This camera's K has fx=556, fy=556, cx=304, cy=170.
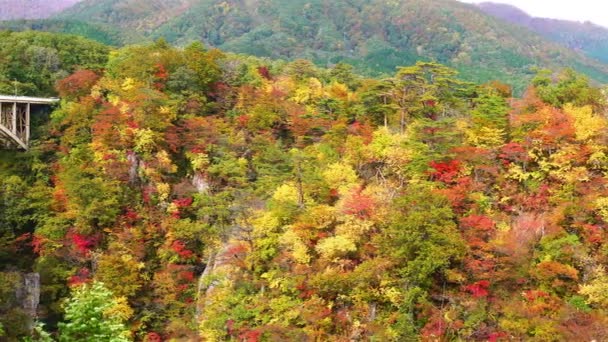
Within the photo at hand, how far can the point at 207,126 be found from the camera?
32.8 m

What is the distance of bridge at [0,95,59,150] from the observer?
112 feet

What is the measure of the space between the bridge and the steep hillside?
70.1m

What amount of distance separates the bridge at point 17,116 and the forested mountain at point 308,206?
0.89m

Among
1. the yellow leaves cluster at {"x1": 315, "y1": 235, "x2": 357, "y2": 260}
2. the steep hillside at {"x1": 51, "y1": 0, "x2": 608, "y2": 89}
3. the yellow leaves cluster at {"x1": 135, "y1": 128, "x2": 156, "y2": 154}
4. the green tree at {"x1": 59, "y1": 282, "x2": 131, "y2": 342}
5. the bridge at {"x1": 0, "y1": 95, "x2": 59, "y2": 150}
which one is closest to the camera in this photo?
the green tree at {"x1": 59, "y1": 282, "x2": 131, "y2": 342}

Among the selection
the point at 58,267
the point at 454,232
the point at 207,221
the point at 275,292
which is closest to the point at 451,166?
the point at 454,232

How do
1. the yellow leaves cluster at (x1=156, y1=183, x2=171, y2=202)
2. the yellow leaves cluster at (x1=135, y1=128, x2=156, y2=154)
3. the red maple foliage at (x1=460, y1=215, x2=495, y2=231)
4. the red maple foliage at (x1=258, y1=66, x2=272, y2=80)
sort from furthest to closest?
the red maple foliage at (x1=258, y1=66, x2=272, y2=80), the yellow leaves cluster at (x1=135, y1=128, x2=156, y2=154), the yellow leaves cluster at (x1=156, y1=183, x2=171, y2=202), the red maple foliage at (x1=460, y1=215, x2=495, y2=231)

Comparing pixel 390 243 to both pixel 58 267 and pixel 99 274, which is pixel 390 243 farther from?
pixel 58 267

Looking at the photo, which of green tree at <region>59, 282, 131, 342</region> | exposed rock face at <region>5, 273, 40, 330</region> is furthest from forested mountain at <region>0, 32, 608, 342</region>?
green tree at <region>59, 282, 131, 342</region>

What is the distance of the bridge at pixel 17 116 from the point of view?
1346 inches

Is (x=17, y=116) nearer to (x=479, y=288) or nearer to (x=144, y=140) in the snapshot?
(x=144, y=140)

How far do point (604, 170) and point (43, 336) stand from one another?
80.8 ft

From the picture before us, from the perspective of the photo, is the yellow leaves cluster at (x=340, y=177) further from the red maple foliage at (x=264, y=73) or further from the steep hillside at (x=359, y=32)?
the steep hillside at (x=359, y=32)

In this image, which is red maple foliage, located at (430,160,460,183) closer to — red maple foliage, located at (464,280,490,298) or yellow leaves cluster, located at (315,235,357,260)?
red maple foliage, located at (464,280,490,298)

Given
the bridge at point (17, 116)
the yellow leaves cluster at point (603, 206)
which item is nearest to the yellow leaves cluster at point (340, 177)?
the yellow leaves cluster at point (603, 206)
